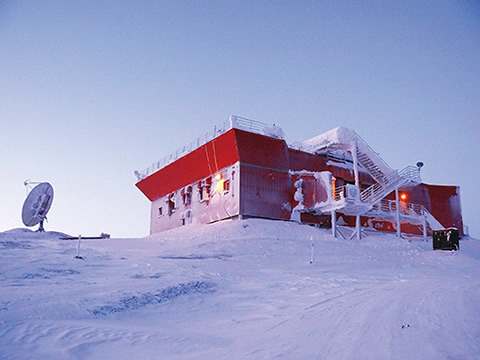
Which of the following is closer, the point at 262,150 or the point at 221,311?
the point at 221,311

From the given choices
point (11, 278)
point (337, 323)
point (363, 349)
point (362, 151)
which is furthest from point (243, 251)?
point (362, 151)

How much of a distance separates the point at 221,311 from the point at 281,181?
23.2 meters

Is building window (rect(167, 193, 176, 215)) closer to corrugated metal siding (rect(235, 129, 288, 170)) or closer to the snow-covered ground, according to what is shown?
corrugated metal siding (rect(235, 129, 288, 170))

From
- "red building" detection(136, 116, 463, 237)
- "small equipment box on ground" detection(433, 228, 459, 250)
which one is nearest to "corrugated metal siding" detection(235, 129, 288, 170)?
"red building" detection(136, 116, 463, 237)

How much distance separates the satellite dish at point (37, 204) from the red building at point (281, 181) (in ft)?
33.3

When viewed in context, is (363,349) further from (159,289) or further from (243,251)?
(243,251)

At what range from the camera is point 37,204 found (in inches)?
1250

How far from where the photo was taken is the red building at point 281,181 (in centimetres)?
3014

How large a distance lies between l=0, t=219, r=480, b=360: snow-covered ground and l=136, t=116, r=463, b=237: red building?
13.0 metres

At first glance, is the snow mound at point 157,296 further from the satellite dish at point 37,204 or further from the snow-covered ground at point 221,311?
the satellite dish at point 37,204

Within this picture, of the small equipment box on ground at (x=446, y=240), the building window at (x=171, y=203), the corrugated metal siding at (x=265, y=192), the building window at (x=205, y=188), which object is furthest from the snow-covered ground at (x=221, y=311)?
the building window at (x=171, y=203)

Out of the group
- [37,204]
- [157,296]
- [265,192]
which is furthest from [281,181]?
[157,296]

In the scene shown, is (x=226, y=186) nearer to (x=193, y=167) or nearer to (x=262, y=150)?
(x=262, y=150)

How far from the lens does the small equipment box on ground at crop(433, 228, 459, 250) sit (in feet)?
83.4
